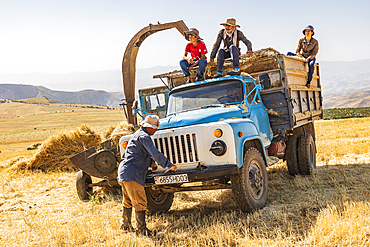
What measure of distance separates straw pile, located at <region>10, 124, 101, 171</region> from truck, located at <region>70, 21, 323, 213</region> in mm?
4372

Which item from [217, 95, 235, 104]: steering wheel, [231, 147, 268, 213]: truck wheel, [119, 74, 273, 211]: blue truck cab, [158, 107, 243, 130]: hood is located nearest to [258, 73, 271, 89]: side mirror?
[119, 74, 273, 211]: blue truck cab

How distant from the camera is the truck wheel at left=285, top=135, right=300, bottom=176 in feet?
28.7

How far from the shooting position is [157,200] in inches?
260

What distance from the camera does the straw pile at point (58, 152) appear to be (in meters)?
12.4

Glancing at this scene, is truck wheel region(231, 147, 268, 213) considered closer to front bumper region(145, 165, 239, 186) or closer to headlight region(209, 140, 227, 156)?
front bumper region(145, 165, 239, 186)

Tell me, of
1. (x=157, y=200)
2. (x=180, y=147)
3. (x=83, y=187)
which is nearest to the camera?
(x=180, y=147)

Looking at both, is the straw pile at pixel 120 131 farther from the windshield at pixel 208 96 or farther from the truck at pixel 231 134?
the windshield at pixel 208 96

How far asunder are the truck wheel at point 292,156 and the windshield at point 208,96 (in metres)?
2.82

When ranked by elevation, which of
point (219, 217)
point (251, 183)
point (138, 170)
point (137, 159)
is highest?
point (137, 159)

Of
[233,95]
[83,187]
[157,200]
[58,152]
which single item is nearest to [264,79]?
[233,95]

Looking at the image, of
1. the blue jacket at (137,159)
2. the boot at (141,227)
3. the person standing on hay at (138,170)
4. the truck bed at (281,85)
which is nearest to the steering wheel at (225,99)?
the truck bed at (281,85)

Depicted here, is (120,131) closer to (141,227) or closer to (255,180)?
(141,227)

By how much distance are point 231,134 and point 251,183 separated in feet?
3.56

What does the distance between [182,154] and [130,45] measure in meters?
8.93
